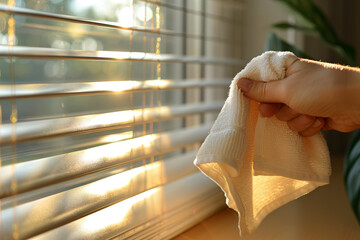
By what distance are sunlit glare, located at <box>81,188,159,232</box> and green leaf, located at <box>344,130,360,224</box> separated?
48cm

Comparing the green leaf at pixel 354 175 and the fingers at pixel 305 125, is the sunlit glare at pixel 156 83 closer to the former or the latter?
the fingers at pixel 305 125

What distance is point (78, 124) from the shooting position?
2.10 feet

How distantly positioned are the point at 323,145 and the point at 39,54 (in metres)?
0.51

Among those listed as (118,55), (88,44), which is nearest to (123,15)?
(88,44)

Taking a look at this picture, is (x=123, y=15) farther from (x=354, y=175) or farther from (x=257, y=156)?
(x=354, y=175)

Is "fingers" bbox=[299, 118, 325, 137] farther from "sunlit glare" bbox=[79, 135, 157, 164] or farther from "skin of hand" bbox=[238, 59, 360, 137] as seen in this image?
"sunlit glare" bbox=[79, 135, 157, 164]

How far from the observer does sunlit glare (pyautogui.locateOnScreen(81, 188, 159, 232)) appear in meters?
0.67

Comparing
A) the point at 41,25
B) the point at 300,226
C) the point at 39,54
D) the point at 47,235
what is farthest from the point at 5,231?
the point at 300,226

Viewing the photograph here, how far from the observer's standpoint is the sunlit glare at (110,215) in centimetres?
67

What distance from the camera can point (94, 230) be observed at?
665 millimetres

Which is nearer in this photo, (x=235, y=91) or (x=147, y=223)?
(x=235, y=91)

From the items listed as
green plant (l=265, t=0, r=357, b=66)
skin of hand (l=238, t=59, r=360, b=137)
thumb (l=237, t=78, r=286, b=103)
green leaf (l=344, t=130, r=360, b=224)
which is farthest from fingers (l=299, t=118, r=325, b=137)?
green plant (l=265, t=0, r=357, b=66)

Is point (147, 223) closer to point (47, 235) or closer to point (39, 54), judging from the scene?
point (47, 235)

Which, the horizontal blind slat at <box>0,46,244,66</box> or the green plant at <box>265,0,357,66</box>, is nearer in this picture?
the horizontal blind slat at <box>0,46,244,66</box>
